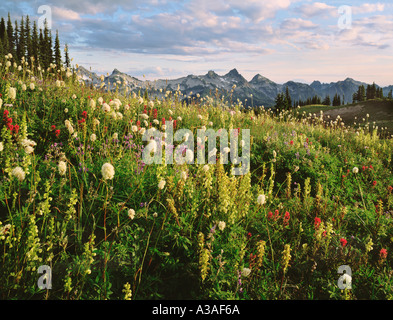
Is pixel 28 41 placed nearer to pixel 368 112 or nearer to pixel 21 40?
pixel 21 40

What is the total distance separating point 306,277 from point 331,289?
257mm

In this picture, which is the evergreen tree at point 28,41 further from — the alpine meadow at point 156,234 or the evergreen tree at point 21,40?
the alpine meadow at point 156,234

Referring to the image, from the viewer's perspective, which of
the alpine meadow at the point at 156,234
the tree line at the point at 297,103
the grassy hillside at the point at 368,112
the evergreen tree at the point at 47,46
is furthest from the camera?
the tree line at the point at 297,103

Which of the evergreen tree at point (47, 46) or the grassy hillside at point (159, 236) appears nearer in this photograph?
the grassy hillside at point (159, 236)

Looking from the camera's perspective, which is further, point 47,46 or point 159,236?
point 47,46

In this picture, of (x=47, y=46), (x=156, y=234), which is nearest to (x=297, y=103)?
(x=47, y=46)

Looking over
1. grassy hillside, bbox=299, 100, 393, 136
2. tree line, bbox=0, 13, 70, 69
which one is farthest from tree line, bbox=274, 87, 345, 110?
tree line, bbox=0, 13, 70, 69

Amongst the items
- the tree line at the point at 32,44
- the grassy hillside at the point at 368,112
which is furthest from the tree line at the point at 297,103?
the tree line at the point at 32,44

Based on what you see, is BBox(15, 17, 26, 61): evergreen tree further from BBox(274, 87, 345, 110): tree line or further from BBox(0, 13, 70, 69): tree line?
BBox(274, 87, 345, 110): tree line

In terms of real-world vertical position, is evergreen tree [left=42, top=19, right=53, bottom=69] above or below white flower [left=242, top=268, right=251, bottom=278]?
above

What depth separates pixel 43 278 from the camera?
6.93 ft

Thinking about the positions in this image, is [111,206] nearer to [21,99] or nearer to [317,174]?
[21,99]
